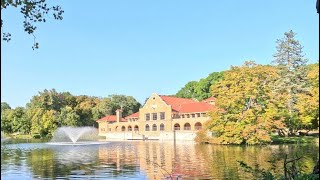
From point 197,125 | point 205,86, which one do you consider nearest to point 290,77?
point 197,125

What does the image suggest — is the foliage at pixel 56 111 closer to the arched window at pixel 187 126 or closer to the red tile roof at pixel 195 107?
the red tile roof at pixel 195 107

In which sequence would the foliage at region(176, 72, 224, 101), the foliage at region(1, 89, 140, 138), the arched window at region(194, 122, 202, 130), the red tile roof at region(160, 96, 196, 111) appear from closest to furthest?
1. the arched window at region(194, 122, 202, 130)
2. the red tile roof at region(160, 96, 196, 111)
3. the foliage at region(1, 89, 140, 138)
4. the foliage at region(176, 72, 224, 101)

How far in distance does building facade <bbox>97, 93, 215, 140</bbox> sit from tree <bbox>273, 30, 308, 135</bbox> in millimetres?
12016

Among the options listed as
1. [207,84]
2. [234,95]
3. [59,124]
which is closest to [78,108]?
[59,124]

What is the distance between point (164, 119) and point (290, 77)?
20313 mm

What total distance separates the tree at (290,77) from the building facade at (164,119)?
473 inches

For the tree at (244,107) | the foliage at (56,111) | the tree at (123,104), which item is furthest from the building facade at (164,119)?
the tree at (244,107)

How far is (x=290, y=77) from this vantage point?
35844 millimetres

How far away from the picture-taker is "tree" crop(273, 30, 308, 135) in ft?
110

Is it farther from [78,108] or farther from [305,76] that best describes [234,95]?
[78,108]

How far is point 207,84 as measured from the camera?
68812 millimetres

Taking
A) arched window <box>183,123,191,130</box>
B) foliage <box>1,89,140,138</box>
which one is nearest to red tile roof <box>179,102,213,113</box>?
arched window <box>183,123,191,130</box>

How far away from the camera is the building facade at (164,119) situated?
48.5 meters

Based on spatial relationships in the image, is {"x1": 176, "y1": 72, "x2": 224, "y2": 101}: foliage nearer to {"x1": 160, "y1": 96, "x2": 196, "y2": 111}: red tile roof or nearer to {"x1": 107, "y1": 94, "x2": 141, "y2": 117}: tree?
{"x1": 107, "y1": 94, "x2": 141, "y2": 117}: tree
